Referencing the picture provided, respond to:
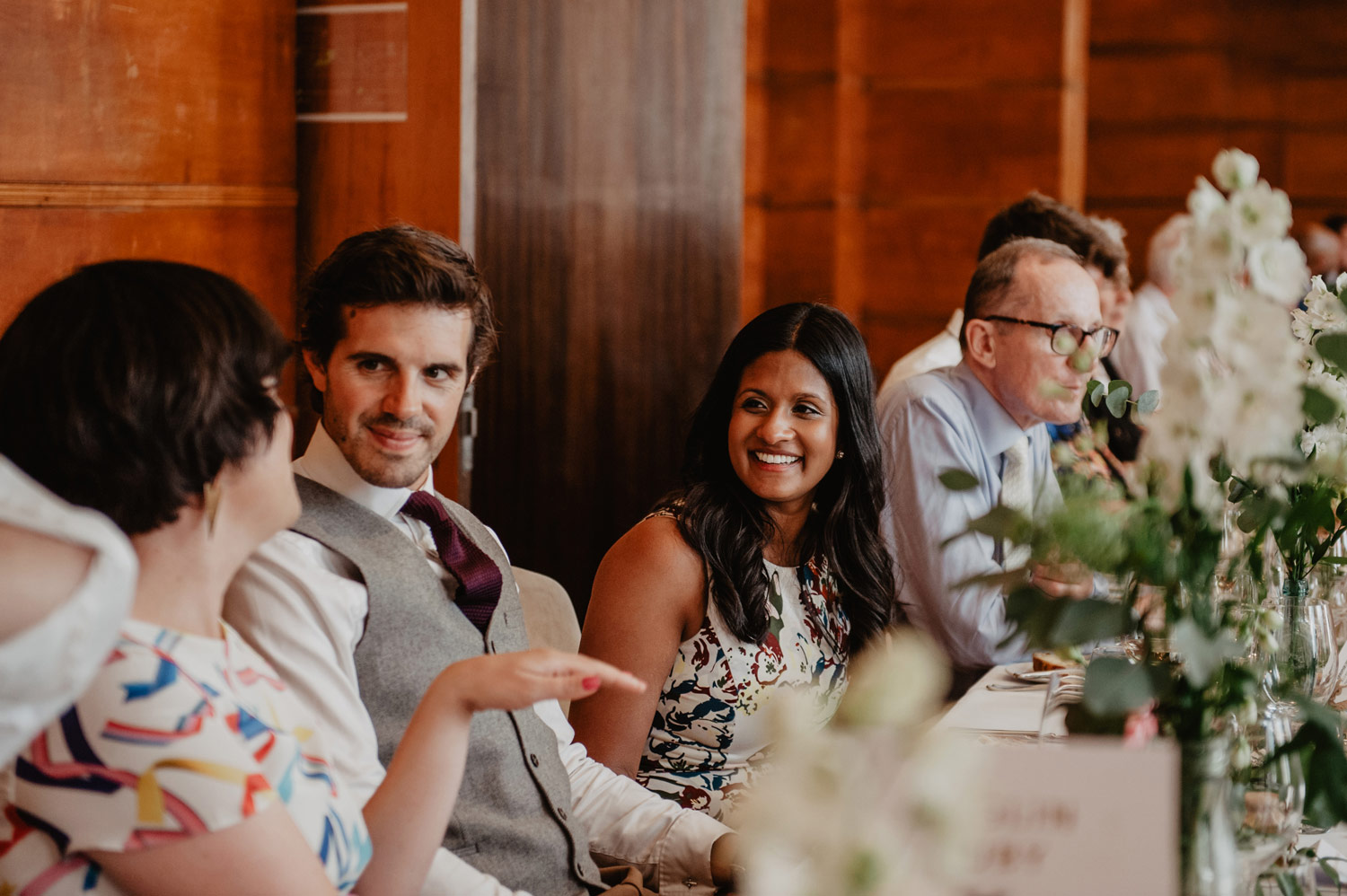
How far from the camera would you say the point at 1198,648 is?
0.97m

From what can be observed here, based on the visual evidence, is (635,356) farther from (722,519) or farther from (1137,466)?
(1137,466)

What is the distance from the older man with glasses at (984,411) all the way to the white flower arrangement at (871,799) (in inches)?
84.5

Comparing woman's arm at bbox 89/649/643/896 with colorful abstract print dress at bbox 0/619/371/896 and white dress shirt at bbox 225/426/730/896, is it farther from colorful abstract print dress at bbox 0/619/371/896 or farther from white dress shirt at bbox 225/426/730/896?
white dress shirt at bbox 225/426/730/896

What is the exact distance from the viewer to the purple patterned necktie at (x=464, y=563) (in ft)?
5.52

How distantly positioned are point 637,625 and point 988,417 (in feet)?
4.41

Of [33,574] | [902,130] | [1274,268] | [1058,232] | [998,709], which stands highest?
[902,130]

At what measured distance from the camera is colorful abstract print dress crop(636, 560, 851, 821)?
207 cm

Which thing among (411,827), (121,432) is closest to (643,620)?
(411,827)

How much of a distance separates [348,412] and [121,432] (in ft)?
1.84

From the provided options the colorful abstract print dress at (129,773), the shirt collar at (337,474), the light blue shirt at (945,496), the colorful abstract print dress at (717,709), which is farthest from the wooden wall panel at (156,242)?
the colorful abstract print dress at (129,773)

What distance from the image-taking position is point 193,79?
2.82 meters

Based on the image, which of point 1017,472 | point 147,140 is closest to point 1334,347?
point 1017,472

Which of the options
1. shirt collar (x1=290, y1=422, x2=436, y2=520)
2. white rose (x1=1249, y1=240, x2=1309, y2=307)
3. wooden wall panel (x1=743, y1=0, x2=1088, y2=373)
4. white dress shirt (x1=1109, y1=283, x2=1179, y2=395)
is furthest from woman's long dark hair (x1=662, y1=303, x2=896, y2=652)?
white dress shirt (x1=1109, y1=283, x2=1179, y2=395)

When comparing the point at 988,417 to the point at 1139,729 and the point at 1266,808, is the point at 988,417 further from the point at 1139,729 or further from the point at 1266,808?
the point at 1139,729
